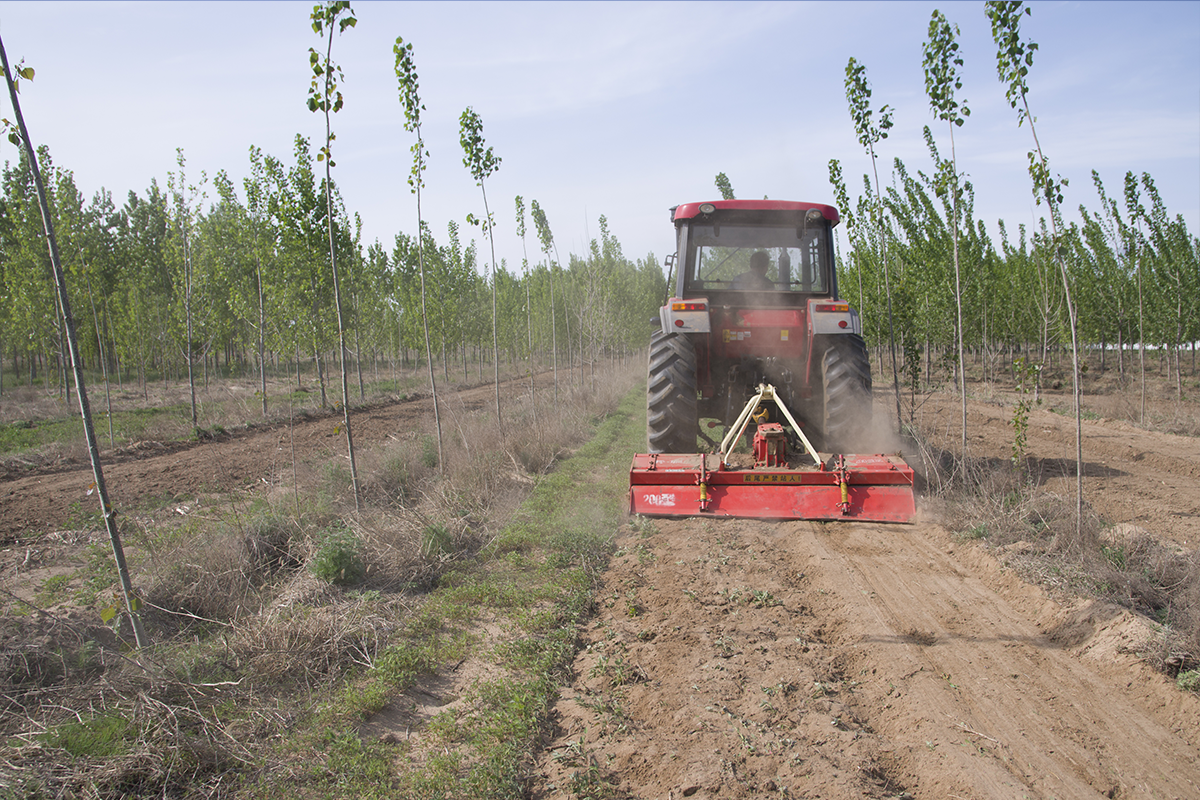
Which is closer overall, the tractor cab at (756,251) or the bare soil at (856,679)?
the bare soil at (856,679)

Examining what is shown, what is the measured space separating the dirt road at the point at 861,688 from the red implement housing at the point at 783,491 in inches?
12.5

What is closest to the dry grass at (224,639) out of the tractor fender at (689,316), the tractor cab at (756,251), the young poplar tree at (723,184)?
the tractor fender at (689,316)

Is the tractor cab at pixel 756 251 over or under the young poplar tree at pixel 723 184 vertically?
under

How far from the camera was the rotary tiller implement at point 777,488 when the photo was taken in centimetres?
536

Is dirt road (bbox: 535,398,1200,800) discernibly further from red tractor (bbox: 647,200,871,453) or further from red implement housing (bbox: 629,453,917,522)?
red tractor (bbox: 647,200,871,453)

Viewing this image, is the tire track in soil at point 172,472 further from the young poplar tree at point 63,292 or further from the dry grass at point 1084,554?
the dry grass at point 1084,554

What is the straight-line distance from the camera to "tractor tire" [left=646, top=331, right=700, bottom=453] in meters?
6.59

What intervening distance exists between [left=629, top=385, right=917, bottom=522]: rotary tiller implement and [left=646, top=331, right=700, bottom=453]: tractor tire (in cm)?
88

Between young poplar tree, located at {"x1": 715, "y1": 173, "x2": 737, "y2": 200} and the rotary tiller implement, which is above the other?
young poplar tree, located at {"x1": 715, "y1": 173, "x2": 737, "y2": 200}

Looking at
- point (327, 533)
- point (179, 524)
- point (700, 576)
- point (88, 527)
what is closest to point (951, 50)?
point (700, 576)

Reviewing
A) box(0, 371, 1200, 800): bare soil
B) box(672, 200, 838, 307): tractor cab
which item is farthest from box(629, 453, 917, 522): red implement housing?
box(672, 200, 838, 307): tractor cab

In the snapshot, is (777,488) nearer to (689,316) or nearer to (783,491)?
(783,491)

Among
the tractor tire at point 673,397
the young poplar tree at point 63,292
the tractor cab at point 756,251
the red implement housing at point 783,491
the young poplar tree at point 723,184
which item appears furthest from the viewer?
the young poplar tree at point 723,184

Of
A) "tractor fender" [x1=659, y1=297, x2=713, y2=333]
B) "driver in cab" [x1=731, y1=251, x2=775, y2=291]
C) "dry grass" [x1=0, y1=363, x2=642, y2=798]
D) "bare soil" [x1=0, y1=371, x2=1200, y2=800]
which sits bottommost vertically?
"bare soil" [x1=0, y1=371, x2=1200, y2=800]
